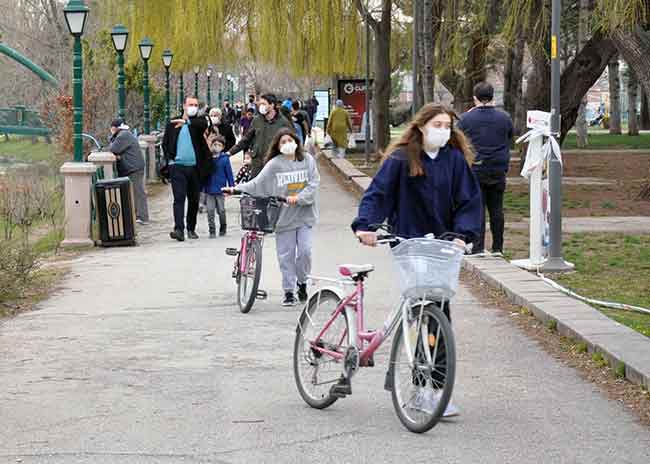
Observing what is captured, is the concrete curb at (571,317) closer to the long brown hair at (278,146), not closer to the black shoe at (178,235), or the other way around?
the long brown hair at (278,146)

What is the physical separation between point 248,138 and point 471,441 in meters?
13.0

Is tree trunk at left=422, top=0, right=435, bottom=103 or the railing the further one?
the railing

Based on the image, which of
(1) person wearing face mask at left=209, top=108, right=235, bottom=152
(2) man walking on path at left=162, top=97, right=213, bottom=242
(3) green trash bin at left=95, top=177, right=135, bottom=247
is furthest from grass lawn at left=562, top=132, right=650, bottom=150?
(3) green trash bin at left=95, top=177, right=135, bottom=247

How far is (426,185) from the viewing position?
775 centimetres

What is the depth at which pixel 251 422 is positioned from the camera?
7672mm

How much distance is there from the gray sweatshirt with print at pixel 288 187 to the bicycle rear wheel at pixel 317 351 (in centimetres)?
392

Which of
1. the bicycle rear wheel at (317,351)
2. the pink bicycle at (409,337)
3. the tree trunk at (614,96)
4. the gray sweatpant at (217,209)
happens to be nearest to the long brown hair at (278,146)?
the bicycle rear wheel at (317,351)

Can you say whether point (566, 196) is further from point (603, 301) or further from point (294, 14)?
point (603, 301)

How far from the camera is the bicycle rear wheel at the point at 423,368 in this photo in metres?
7.03

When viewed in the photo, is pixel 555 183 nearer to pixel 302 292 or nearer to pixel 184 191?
pixel 302 292

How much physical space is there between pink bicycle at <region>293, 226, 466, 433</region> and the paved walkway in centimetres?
17

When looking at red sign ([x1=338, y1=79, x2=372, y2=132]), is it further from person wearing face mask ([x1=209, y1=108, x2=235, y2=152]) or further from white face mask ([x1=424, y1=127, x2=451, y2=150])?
white face mask ([x1=424, y1=127, x2=451, y2=150])

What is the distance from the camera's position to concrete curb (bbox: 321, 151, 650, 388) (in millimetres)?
9000

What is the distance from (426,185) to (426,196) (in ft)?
0.20
